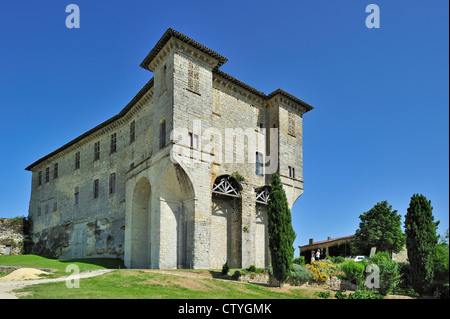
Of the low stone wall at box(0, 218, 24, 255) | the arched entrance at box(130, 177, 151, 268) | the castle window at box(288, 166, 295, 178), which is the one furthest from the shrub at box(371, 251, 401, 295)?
the low stone wall at box(0, 218, 24, 255)

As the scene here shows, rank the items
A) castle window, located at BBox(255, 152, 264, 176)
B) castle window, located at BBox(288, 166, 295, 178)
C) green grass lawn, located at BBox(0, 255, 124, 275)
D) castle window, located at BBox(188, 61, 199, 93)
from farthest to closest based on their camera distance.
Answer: castle window, located at BBox(288, 166, 295, 178) → castle window, located at BBox(255, 152, 264, 176) → castle window, located at BBox(188, 61, 199, 93) → green grass lawn, located at BBox(0, 255, 124, 275)

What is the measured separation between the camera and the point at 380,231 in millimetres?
42938

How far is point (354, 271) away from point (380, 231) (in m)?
19.8

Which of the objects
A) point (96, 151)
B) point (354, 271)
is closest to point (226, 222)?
point (354, 271)

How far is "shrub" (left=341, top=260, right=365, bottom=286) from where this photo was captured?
82.2 feet

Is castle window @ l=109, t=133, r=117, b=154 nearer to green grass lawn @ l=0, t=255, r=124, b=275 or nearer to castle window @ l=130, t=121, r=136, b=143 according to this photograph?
castle window @ l=130, t=121, r=136, b=143

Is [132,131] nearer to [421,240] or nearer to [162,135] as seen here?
[162,135]

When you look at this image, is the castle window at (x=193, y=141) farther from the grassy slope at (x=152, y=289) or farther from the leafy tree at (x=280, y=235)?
the grassy slope at (x=152, y=289)

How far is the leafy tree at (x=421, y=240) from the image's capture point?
82.4 ft

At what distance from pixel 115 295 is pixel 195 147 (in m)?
13.6

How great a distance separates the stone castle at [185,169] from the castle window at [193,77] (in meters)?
0.08

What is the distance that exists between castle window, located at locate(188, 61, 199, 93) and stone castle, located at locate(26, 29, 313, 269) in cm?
8

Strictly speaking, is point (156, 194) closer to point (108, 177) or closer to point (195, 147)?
point (195, 147)
